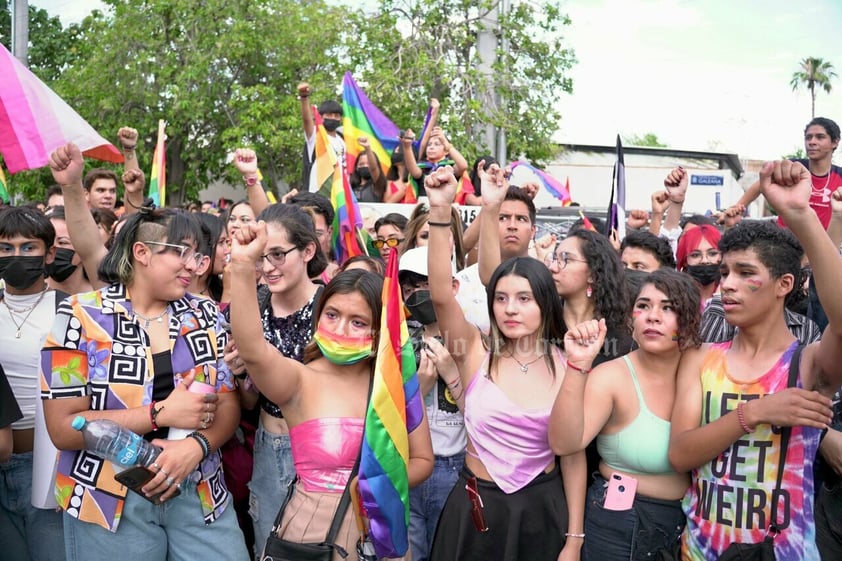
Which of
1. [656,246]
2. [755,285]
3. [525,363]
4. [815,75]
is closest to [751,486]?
[755,285]

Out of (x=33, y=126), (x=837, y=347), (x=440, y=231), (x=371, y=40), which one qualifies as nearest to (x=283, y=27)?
(x=371, y=40)

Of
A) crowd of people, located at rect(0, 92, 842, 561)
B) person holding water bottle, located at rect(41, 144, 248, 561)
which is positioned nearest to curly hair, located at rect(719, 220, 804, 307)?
crowd of people, located at rect(0, 92, 842, 561)

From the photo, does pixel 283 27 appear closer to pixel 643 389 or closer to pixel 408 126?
pixel 408 126

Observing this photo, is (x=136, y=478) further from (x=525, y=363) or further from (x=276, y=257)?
(x=525, y=363)

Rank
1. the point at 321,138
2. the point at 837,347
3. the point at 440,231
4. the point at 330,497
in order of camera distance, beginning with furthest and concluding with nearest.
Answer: the point at 321,138 → the point at 440,231 → the point at 330,497 → the point at 837,347

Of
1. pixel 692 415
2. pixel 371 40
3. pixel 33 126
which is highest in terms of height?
pixel 371 40

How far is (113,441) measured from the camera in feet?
9.70

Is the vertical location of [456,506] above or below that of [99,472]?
below

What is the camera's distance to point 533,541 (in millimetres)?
3258

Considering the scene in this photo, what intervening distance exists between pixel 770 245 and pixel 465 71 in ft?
38.1

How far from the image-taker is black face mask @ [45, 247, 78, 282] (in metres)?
4.52

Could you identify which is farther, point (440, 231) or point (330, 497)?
point (440, 231)

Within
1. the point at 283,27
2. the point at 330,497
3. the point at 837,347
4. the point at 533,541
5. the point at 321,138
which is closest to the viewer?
the point at 837,347

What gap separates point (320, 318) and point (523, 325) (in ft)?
2.82
